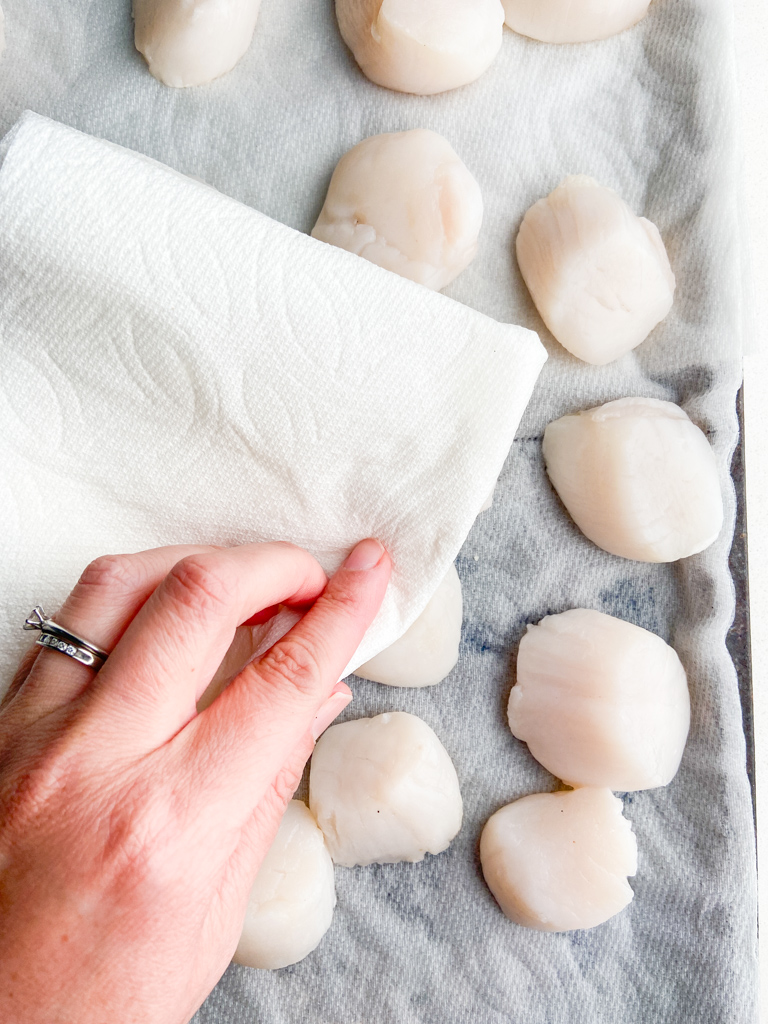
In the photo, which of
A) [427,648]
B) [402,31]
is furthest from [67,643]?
[402,31]

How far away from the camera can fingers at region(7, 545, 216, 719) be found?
443 millimetres

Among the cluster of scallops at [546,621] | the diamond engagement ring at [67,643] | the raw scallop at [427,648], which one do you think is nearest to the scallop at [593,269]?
the cluster of scallops at [546,621]

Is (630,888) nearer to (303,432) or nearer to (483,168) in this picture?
(303,432)

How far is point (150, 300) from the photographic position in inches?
21.1

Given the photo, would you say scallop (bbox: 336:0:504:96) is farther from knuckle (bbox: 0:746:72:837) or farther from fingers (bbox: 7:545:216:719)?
knuckle (bbox: 0:746:72:837)

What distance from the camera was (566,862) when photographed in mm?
662

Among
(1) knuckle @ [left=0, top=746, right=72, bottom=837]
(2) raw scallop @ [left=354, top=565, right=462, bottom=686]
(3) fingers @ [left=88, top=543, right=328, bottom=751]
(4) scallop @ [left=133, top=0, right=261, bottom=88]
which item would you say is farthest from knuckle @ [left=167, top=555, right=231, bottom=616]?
(4) scallop @ [left=133, top=0, right=261, bottom=88]

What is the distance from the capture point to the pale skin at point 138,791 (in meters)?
0.41

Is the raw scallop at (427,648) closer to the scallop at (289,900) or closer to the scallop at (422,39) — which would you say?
the scallop at (289,900)

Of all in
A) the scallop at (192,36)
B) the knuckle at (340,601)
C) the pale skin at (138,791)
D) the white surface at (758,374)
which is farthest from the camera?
the white surface at (758,374)

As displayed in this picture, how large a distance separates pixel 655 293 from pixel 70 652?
1.77 feet

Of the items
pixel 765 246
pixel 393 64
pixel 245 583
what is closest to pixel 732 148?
pixel 765 246

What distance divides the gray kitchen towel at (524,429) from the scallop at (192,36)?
18mm

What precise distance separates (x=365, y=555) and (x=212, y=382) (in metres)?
0.16
